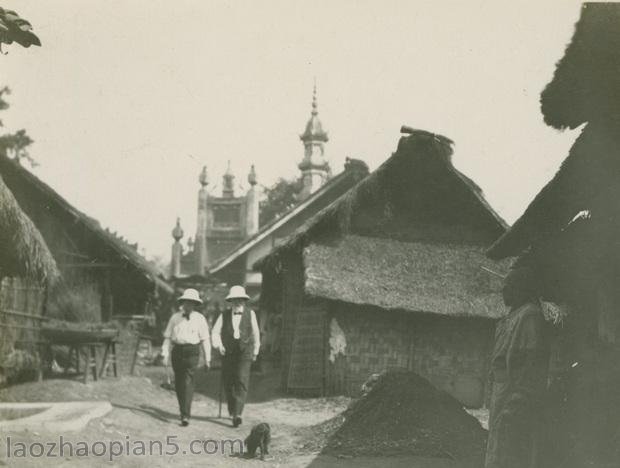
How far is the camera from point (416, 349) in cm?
1641

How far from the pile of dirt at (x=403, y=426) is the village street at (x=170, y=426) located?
0.26 m

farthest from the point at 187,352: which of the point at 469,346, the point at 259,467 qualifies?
the point at 469,346

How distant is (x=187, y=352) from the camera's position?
11.2 m

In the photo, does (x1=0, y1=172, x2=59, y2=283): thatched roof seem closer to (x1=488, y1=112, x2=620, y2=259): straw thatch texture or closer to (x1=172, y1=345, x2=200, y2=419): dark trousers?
(x1=172, y1=345, x2=200, y2=419): dark trousers

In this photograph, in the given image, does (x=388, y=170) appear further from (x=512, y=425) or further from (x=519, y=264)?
(x=512, y=425)

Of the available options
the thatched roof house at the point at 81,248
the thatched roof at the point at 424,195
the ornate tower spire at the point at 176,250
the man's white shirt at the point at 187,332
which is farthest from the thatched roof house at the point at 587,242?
the ornate tower spire at the point at 176,250

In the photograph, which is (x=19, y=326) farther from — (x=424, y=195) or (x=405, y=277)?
(x=424, y=195)

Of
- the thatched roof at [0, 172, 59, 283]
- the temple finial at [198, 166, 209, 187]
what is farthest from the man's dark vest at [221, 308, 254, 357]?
the temple finial at [198, 166, 209, 187]

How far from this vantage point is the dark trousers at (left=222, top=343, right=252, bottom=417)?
11578mm

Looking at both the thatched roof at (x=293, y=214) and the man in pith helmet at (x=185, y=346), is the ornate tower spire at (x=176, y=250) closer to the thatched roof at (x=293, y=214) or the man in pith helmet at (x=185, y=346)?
the thatched roof at (x=293, y=214)

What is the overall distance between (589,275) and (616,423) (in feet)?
4.74

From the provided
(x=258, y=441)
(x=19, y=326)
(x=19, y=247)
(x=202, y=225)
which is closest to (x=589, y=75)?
(x=258, y=441)

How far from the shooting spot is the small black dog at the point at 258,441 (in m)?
9.51

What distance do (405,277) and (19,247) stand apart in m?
7.81
